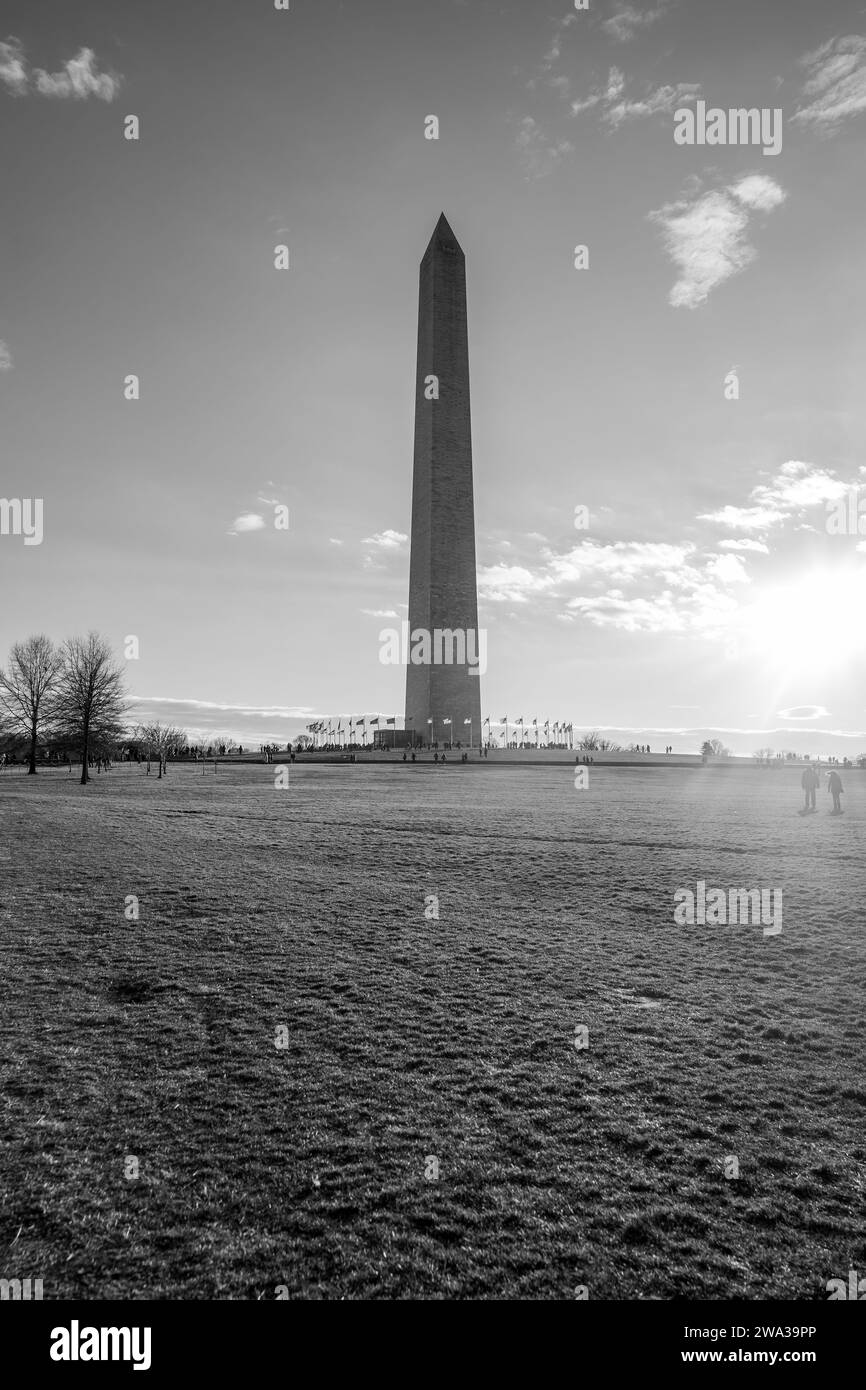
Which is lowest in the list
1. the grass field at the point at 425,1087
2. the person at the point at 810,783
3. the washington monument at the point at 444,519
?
the grass field at the point at 425,1087

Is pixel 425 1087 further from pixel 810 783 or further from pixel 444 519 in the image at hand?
pixel 444 519

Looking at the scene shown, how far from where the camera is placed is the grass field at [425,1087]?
11.3ft

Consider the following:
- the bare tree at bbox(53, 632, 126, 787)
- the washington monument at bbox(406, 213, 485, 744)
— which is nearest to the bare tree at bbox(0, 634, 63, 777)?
the bare tree at bbox(53, 632, 126, 787)

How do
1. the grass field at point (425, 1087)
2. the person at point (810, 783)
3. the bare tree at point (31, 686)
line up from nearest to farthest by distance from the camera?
the grass field at point (425, 1087), the person at point (810, 783), the bare tree at point (31, 686)

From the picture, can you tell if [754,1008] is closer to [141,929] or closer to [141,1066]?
[141,1066]

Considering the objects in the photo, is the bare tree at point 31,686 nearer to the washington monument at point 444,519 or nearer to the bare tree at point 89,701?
the bare tree at point 89,701

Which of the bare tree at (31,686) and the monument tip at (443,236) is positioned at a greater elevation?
the monument tip at (443,236)

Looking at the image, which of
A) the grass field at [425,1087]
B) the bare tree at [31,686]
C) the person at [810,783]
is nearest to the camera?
the grass field at [425,1087]

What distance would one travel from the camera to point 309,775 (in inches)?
1588

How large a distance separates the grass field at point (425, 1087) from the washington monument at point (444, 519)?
164 ft

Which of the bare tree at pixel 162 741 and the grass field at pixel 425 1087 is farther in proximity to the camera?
the bare tree at pixel 162 741

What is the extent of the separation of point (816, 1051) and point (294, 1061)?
424 cm

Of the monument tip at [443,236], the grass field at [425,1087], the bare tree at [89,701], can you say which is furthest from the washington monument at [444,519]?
the grass field at [425,1087]

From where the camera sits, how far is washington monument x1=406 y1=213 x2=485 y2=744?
199ft
